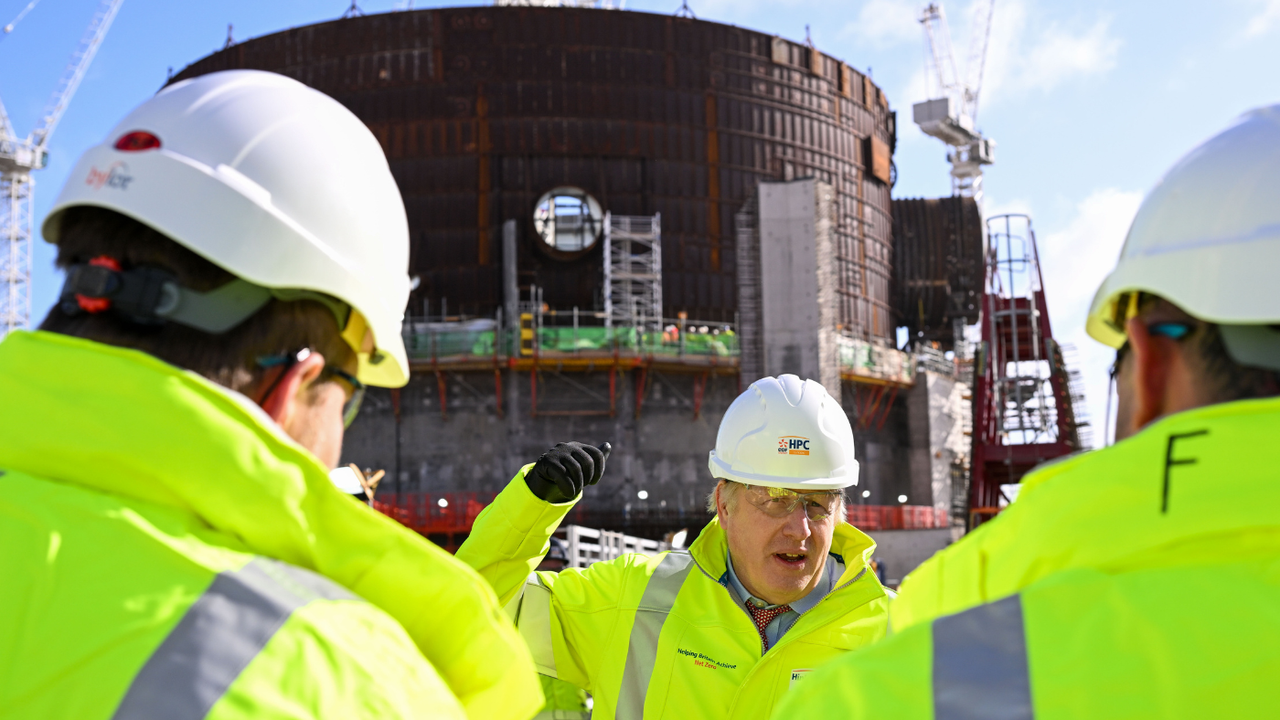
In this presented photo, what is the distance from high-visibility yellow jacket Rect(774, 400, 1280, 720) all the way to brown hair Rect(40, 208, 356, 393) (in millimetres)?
1004

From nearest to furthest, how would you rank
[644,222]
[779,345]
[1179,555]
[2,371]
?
[1179,555] → [2,371] → [779,345] → [644,222]

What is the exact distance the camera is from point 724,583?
3973mm

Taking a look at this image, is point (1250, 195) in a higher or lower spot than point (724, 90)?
lower

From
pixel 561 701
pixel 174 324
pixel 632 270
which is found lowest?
pixel 561 701

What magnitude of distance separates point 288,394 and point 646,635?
2.37m

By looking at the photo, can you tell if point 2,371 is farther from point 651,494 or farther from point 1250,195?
point 651,494

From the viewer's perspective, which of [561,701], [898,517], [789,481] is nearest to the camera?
[789,481]

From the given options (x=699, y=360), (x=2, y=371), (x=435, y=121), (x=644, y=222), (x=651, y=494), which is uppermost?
(x=435, y=121)

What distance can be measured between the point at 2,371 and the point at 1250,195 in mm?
1881

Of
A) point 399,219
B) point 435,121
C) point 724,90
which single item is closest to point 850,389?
point 724,90

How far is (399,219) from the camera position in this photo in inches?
83.9

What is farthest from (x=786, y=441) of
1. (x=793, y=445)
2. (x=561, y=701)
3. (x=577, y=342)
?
(x=577, y=342)

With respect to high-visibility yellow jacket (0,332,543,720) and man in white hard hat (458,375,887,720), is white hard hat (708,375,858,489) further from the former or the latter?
high-visibility yellow jacket (0,332,543,720)

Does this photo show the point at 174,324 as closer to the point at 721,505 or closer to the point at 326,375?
the point at 326,375
